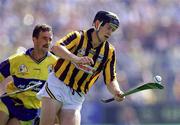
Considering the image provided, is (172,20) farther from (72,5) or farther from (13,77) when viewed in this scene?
(13,77)

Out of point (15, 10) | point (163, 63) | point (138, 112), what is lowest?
point (138, 112)

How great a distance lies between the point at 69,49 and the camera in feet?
25.1

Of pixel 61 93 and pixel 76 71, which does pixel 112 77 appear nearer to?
pixel 76 71

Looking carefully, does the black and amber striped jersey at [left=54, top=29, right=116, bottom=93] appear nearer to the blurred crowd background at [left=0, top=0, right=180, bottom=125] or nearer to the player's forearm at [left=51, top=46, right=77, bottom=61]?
the player's forearm at [left=51, top=46, right=77, bottom=61]

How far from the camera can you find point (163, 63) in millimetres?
15727

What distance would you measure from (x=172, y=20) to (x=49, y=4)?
116 inches

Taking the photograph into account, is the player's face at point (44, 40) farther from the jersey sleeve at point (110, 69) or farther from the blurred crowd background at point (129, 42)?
the blurred crowd background at point (129, 42)

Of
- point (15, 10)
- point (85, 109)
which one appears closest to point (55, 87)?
point (85, 109)

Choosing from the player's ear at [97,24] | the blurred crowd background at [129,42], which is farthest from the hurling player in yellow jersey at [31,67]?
the blurred crowd background at [129,42]

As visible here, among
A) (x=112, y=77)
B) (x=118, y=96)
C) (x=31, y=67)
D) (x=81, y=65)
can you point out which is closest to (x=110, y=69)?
(x=112, y=77)

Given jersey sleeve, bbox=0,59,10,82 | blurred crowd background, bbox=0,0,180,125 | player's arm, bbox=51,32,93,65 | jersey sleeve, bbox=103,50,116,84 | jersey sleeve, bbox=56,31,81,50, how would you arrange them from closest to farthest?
player's arm, bbox=51,32,93,65 < jersey sleeve, bbox=56,31,81,50 < jersey sleeve, bbox=103,50,116,84 < jersey sleeve, bbox=0,59,10,82 < blurred crowd background, bbox=0,0,180,125

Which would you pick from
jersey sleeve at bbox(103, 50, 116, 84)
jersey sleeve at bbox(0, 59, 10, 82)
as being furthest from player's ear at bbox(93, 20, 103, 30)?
jersey sleeve at bbox(0, 59, 10, 82)

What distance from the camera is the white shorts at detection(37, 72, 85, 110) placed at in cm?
786

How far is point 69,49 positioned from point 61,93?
534 mm
